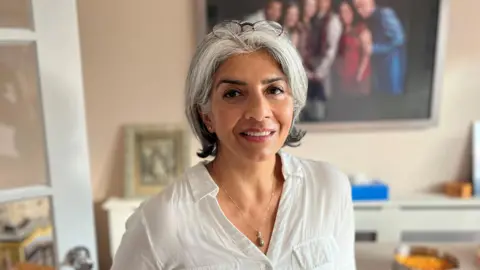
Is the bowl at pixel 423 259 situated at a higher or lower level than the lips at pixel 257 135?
lower

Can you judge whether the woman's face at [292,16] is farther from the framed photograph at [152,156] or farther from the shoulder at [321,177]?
the shoulder at [321,177]

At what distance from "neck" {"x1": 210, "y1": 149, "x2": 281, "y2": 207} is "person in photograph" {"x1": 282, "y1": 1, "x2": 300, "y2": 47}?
92cm

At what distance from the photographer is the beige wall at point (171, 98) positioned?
1.80m

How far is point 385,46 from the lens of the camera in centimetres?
180

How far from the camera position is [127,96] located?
6.07ft

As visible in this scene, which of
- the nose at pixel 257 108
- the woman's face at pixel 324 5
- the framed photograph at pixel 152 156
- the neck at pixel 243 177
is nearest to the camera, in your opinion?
the nose at pixel 257 108

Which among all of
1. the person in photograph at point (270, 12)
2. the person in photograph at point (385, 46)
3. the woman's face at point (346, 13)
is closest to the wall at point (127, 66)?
the person in photograph at point (270, 12)

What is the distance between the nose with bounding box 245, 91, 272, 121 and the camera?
0.83m

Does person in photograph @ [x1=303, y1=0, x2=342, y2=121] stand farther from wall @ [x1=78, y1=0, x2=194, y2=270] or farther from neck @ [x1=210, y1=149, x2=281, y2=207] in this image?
neck @ [x1=210, y1=149, x2=281, y2=207]

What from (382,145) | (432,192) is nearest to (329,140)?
(382,145)

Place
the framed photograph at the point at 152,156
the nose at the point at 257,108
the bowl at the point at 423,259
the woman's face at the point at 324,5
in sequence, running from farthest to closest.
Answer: the framed photograph at the point at 152,156
the woman's face at the point at 324,5
the bowl at the point at 423,259
the nose at the point at 257,108

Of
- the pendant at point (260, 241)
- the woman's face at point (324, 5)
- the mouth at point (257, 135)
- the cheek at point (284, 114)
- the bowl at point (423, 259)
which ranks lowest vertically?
the bowl at point (423, 259)

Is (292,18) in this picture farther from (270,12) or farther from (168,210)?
(168,210)

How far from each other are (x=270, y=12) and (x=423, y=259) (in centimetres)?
106
